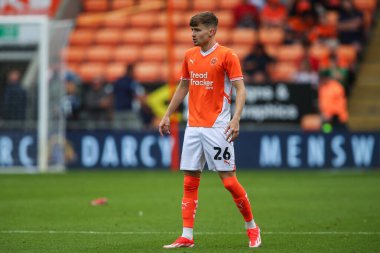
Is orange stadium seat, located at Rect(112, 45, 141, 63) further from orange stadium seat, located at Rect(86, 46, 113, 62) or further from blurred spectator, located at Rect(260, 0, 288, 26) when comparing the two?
blurred spectator, located at Rect(260, 0, 288, 26)

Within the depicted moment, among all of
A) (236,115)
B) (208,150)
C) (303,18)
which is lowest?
(208,150)

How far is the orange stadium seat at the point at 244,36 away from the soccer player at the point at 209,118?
16928 millimetres

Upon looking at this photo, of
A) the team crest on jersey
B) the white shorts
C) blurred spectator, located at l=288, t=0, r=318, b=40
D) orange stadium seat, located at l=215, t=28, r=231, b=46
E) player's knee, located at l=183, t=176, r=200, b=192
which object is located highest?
blurred spectator, located at l=288, t=0, r=318, b=40

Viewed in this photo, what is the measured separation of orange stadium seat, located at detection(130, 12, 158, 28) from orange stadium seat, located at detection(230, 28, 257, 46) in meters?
2.87

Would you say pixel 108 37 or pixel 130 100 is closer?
pixel 130 100

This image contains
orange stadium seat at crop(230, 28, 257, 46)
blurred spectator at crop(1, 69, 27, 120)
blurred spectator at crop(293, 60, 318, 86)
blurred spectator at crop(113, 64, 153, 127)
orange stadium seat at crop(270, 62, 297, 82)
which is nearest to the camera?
blurred spectator at crop(1, 69, 27, 120)

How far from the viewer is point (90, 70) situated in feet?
87.4

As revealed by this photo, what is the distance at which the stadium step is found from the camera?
23.9 metres

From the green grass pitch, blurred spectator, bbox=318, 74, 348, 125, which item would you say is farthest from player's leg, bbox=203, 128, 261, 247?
blurred spectator, bbox=318, 74, 348, 125

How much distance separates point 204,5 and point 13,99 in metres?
7.90

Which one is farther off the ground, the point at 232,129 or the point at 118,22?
the point at 118,22

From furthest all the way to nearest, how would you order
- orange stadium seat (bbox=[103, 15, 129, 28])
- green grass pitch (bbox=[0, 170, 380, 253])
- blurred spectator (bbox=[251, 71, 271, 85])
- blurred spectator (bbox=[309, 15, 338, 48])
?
orange stadium seat (bbox=[103, 15, 129, 28]) < blurred spectator (bbox=[309, 15, 338, 48]) < blurred spectator (bbox=[251, 71, 271, 85]) < green grass pitch (bbox=[0, 170, 380, 253])

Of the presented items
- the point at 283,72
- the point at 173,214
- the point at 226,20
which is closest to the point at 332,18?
the point at 283,72

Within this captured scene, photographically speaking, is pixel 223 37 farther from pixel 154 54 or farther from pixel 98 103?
pixel 98 103
